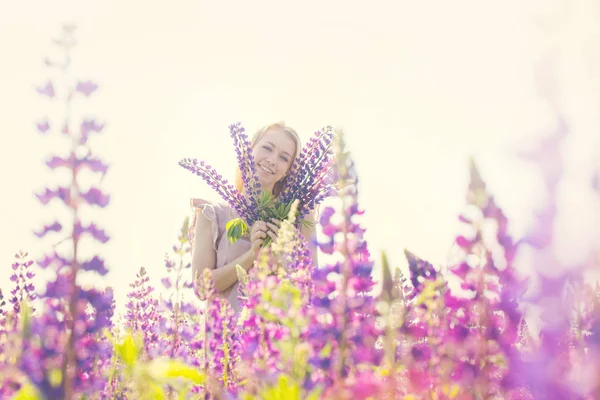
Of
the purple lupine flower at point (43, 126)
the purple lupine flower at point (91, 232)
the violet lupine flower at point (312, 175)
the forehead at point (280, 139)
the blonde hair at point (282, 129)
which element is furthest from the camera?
the blonde hair at point (282, 129)

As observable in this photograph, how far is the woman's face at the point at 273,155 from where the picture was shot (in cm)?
548

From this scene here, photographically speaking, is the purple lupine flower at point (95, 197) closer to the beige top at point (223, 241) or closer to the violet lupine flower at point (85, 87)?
the violet lupine flower at point (85, 87)

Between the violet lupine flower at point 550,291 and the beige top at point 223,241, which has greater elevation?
the beige top at point 223,241

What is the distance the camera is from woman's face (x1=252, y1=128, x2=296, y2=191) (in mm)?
5484

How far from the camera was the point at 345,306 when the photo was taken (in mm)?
1805

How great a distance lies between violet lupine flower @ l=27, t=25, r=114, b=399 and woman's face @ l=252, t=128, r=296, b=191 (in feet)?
11.0

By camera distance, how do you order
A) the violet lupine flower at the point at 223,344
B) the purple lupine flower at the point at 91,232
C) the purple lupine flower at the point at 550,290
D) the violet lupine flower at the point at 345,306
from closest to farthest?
the purple lupine flower at the point at 550,290
the violet lupine flower at the point at 345,306
the purple lupine flower at the point at 91,232
the violet lupine flower at the point at 223,344

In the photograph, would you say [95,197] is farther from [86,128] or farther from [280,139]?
[280,139]

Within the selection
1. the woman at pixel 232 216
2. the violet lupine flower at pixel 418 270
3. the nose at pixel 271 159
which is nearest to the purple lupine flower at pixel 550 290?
the violet lupine flower at pixel 418 270

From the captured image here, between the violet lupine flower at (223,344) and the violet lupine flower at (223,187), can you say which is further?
the violet lupine flower at (223,187)

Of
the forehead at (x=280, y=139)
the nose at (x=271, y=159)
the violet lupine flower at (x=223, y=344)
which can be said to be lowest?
the violet lupine flower at (x=223, y=344)

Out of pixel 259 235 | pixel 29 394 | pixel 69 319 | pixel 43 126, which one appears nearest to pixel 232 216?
pixel 259 235

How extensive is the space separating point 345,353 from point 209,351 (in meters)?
1.21

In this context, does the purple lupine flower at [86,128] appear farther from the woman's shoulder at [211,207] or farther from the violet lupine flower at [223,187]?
the woman's shoulder at [211,207]
